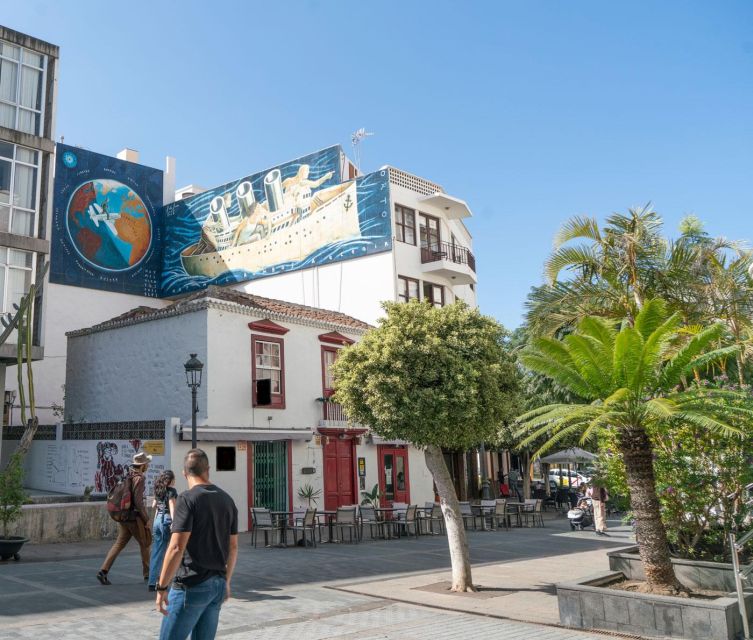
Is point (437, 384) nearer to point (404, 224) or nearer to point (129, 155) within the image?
point (404, 224)

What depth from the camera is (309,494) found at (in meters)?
21.5

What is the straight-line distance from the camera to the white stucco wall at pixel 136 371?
809 inches

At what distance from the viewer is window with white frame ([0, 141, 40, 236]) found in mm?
21531

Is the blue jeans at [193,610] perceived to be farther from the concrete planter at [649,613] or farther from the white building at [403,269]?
the white building at [403,269]

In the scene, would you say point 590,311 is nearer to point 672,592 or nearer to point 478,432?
point 478,432

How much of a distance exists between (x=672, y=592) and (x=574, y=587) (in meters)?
1.21

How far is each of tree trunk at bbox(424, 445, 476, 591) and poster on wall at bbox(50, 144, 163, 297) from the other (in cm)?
2588

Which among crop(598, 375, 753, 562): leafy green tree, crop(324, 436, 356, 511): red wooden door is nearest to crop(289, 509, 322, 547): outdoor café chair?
crop(324, 436, 356, 511): red wooden door

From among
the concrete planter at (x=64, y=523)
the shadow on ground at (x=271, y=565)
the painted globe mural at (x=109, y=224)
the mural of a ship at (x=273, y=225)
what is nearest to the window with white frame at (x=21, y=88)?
the painted globe mural at (x=109, y=224)

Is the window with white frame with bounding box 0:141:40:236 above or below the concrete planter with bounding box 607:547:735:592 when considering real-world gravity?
above

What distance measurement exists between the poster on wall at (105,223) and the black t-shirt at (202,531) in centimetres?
2984

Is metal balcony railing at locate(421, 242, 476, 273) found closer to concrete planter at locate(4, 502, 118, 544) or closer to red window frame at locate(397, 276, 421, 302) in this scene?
red window frame at locate(397, 276, 421, 302)

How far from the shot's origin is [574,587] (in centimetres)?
857

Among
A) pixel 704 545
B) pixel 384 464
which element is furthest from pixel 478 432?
pixel 384 464
